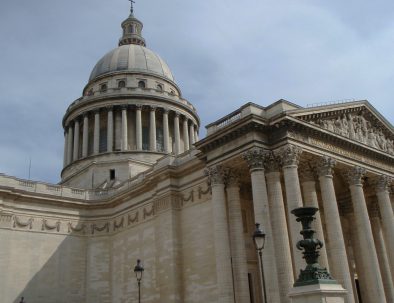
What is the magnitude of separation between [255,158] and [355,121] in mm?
11341

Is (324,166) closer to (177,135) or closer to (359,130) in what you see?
(359,130)

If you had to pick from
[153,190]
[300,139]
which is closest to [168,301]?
[153,190]

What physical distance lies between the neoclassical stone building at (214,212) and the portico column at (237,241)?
0.23 ft

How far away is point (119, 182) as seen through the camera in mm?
52312

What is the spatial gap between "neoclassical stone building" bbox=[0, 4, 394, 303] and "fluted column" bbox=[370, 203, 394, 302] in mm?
99

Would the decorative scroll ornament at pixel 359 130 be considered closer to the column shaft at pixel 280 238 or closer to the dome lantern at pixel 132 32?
the column shaft at pixel 280 238

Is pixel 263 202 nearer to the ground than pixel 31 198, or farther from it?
nearer to the ground

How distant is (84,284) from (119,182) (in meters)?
11.7

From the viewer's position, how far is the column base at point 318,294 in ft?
47.0

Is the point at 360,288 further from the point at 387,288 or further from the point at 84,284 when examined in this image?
the point at 84,284

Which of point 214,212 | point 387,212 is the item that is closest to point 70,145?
point 214,212

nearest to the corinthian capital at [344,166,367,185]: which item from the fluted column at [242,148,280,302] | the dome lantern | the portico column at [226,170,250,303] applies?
the fluted column at [242,148,280,302]

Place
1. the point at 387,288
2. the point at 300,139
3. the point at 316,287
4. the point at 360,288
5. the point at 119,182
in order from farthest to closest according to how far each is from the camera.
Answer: the point at 119,182 → the point at 360,288 → the point at 387,288 → the point at 300,139 → the point at 316,287

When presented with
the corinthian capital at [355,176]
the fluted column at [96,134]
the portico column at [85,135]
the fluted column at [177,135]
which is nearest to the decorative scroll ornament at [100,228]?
the fluted column at [96,134]
